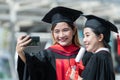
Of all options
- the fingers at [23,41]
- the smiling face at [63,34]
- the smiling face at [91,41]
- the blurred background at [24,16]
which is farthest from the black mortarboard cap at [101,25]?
the blurred background at [24,16]

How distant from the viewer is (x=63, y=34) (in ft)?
15.2

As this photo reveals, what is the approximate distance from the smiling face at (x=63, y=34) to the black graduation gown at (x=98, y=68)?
0.27 meters

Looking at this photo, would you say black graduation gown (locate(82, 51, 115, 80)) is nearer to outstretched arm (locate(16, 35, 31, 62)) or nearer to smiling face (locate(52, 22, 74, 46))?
smiling face (locate(52, 22, 74, 46))

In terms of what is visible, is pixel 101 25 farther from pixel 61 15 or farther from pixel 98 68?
pixel 98 68

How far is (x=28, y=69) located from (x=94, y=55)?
576mm

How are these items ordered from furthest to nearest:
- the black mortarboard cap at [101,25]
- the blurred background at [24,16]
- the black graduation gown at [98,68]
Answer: the blurred background at [24,16]
the black mortarboard cap at [101,25]
the black graduation gown at [98,68]

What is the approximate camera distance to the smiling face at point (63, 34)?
463 centimetres

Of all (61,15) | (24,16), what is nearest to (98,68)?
(61,15)

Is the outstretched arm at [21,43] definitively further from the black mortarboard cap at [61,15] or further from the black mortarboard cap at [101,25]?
the black mortarboard cap at [101,25]

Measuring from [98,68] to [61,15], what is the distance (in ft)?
2.09

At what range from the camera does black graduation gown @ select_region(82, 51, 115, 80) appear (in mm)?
4527

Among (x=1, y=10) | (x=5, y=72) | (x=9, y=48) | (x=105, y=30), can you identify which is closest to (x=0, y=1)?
(x=1, y=10)

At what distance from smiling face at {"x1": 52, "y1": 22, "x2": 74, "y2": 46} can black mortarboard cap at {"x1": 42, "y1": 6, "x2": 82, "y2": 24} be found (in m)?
0.11

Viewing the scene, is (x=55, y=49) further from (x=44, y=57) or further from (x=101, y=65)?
(x=101, y=65)
